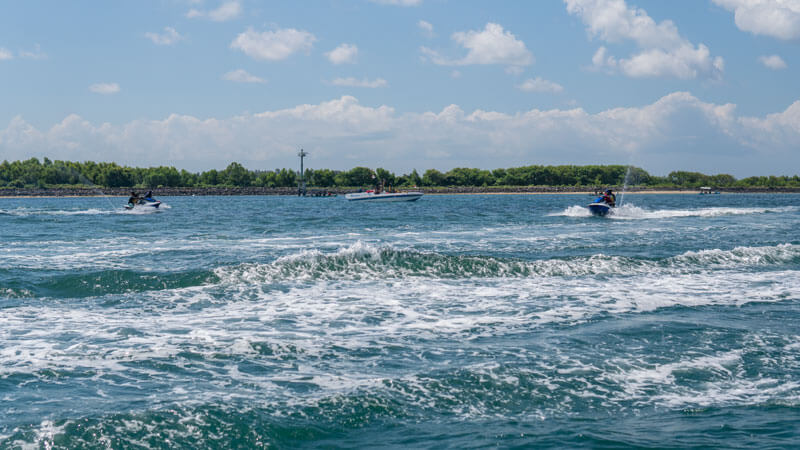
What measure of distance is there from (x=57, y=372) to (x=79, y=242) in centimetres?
2512

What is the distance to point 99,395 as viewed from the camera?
8.55 meters

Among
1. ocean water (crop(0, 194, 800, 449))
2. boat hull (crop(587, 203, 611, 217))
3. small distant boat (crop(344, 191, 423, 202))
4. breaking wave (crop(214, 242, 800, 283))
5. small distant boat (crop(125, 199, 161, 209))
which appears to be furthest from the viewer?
small distant boat (crop(344, 191, 423, 202))

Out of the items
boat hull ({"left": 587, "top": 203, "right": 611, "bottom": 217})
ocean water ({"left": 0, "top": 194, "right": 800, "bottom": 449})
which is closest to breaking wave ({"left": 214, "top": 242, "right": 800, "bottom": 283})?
ocean water ({"left": 0, "top": 194, "right": 800, "bottom": 449})

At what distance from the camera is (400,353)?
35.3ft

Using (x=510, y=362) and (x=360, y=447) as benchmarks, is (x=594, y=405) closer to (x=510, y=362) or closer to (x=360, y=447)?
(x=510, y=362)

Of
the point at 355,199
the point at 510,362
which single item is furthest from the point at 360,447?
the point at 355,199

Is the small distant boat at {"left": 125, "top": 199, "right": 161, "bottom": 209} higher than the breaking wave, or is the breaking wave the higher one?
the small distant boat at {"left": 125, "top": 199, "right": 161, "bottom": 209}

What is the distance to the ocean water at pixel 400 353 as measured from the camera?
745cm

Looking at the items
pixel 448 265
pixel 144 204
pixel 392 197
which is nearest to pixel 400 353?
pixel 448 265

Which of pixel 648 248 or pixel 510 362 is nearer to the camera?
pixel 510 362

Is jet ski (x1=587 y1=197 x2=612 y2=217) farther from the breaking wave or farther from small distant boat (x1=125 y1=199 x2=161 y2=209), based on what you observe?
small distant boat (x1=125 y1=199 x2=161 y2=209)

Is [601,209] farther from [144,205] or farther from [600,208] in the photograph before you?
[144,205]

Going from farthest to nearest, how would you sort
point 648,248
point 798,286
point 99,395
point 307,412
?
point 648,248
point 798,286
point 99,395
point 307,412

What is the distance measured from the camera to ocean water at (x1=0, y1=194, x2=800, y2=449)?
7445mm
